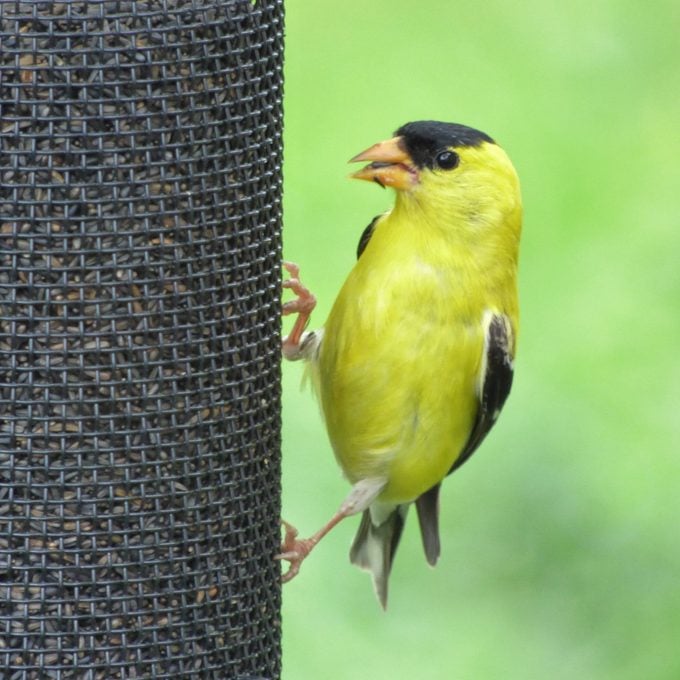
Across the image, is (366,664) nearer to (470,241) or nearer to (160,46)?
(470,241)

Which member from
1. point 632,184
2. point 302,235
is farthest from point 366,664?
point 632,184

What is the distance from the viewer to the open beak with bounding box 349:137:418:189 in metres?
6.07

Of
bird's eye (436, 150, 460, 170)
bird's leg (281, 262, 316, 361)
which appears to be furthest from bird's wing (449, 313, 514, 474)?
bird's leg (281, 262, 316, 361)

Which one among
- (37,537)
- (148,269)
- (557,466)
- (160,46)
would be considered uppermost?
(160,46)

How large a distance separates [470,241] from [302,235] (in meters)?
3.78

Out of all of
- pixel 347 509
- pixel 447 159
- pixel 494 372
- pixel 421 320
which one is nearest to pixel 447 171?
pixel 447 159

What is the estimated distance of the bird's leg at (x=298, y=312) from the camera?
21.0 ft

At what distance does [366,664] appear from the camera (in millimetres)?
8539

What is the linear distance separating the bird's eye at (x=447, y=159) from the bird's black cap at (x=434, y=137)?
0.6 inches

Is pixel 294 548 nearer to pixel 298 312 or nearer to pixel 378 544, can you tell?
pixel 298 312

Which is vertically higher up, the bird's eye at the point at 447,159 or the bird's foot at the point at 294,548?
the bird's eye at the point at 447,159

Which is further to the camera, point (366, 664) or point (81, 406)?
point (366, 664)

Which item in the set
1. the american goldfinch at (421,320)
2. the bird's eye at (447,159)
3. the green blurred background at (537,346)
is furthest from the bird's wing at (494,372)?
the green blurred background at (537,346)

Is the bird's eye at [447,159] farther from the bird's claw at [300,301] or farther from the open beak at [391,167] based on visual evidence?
the bird's claw at [300,301]
